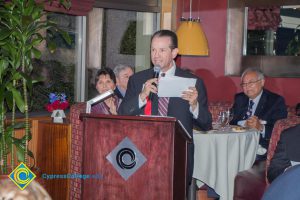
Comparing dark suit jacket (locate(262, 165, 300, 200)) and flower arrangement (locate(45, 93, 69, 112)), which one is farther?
flower arrangement (locate(45, 93, 69, 112))

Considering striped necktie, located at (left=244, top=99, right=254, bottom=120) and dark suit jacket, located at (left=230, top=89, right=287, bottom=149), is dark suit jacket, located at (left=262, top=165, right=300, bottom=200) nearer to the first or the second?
dark suit jacket, located at (left=230, top=89, right=287, bottom=149)

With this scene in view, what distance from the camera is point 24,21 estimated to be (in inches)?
149

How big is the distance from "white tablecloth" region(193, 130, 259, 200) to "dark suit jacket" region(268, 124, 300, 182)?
1.88 meters

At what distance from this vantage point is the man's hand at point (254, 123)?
17.0ft

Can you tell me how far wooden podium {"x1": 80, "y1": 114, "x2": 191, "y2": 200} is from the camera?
2883mm

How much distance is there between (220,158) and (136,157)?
201cm

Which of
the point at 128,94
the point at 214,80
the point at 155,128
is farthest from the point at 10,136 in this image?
the point at 214,80

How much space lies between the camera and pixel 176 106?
323cm

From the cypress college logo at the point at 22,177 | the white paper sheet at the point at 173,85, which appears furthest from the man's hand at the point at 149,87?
the cypress college logo at the point at 22,177

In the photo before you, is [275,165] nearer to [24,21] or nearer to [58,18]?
[24,21]

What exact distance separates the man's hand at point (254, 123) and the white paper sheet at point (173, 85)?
228cm

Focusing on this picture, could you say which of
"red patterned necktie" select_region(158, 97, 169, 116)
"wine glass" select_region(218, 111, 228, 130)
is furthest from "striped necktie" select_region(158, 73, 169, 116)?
"wine glass" select_region(218, 111, 228, 130)

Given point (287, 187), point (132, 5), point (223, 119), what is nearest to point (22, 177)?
A: point (287, 187)

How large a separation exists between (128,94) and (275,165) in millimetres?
1021
